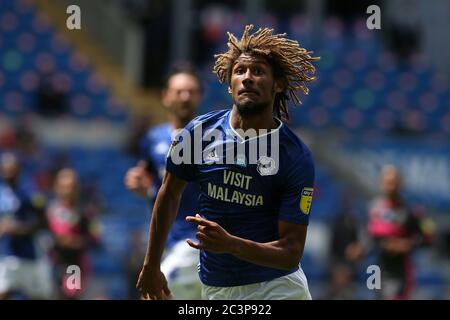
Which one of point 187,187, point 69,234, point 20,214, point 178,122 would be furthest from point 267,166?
point 69,234

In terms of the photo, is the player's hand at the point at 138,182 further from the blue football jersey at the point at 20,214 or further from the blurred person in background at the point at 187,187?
the blue football jersey at the point at 20,214

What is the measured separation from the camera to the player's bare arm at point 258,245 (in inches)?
194

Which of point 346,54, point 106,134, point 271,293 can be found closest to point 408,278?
point 271,293

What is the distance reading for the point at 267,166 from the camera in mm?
5391

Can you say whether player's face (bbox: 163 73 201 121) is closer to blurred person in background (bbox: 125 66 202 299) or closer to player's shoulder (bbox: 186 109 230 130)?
blurred person in background (bbox: 125 66 202 299)

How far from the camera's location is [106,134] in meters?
16.5

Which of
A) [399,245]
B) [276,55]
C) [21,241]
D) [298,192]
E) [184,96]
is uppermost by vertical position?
[276,55]

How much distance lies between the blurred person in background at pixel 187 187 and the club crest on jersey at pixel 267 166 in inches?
59.5

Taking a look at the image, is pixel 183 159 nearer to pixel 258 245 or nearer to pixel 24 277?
pixel 258 245

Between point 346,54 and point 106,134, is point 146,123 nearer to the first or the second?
point 106,134

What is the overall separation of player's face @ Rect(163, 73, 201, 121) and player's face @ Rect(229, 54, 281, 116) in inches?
73.7

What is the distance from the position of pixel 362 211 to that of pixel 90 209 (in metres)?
4.76

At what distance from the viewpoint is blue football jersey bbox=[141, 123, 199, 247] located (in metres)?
6.91

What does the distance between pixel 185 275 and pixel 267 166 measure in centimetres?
179
